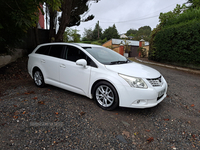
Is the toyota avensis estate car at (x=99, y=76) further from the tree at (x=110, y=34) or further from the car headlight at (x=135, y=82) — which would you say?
the tree at (x=110, y=34)

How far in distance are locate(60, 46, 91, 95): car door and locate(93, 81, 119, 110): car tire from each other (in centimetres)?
33

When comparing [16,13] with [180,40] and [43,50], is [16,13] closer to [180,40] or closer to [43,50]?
[43,50]

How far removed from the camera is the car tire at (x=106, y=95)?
126 inches

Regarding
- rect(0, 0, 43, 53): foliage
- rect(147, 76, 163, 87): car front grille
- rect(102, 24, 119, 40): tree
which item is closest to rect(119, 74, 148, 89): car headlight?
rect(147, 76, 163, 87): car front grille

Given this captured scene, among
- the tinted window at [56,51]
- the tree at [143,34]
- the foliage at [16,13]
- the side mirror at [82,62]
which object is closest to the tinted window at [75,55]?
the side mirror at [82,62]

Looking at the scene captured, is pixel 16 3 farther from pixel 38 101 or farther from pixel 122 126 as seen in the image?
pixel 122 126

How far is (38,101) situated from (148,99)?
2.81m

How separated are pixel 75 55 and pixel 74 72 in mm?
507

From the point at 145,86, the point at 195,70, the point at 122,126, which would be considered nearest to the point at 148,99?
the point at 145,86

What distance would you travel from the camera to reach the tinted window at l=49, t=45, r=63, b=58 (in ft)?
14.0

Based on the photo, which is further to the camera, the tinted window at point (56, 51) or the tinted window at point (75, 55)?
the tinted window at point (56, 51)

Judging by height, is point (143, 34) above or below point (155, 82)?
above

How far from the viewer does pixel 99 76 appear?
338 centimetres

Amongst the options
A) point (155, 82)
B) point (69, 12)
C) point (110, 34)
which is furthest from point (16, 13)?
point (110, 34)
